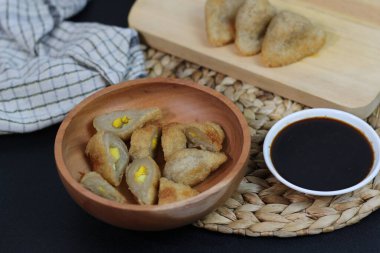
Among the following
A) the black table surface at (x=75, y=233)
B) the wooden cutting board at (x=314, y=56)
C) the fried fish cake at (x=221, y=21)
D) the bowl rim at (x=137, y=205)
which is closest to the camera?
the bowl rim at (x=137, y=205)

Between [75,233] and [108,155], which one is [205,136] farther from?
[75,233]

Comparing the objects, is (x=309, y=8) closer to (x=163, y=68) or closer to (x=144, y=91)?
(x=163, y=68)

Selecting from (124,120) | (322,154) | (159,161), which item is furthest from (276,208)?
(124,120)

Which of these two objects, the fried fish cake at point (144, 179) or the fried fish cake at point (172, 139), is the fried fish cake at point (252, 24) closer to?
the fried fish cake at point (172, 139)

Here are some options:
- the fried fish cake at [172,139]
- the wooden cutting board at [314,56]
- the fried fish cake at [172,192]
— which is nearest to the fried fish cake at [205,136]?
the fried fish cake at [172,139]

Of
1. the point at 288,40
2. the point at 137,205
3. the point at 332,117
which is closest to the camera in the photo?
the point at 137,205

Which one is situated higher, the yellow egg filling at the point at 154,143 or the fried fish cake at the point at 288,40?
the fried fish cake at the point at 288,40

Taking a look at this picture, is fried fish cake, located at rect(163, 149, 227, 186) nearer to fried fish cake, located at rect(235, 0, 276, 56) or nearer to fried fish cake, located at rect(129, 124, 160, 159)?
fried fish cake, located at rect(129, 124, 160, 159)
